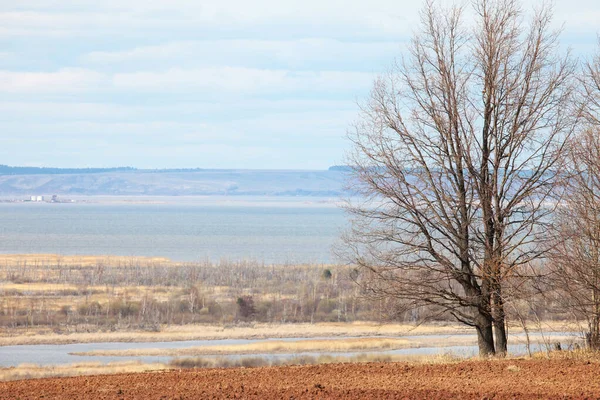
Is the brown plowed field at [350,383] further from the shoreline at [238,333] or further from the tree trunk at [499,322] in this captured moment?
the shoreline at [238,333]

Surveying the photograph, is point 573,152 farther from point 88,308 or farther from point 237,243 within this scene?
point 237,243

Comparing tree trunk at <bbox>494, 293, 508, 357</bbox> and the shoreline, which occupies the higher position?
tree trunk at <bbox>494, 293, 508, 357</bbox>

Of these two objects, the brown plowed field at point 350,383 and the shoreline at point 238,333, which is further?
the shoreline at point 238,333

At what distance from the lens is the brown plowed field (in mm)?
11344

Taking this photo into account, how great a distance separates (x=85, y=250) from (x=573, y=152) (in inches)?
4252

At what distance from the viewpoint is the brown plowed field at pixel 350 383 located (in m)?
11.3

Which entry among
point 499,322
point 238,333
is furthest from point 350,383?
point 238,333

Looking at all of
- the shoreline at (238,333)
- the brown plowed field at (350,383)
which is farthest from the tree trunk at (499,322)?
the shoreline at (238,333)

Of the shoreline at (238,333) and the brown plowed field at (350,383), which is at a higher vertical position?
the brown plowed field at (350,383)

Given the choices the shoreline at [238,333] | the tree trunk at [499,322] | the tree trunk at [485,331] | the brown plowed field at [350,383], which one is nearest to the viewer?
the brown plowed field at [350,383]

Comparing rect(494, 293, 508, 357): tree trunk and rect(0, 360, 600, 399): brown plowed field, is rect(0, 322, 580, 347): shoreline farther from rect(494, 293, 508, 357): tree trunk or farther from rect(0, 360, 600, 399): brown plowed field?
rect(0, 360, 600, 399): brown plowed field

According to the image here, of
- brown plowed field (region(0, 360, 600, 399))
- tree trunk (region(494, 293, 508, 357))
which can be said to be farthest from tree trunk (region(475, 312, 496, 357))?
brown plowed field (region(0, 360, 600, 399))

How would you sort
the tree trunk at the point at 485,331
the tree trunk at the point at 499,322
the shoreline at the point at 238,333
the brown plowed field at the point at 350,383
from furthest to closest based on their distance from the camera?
the shoreline at the point at 238,333 → the tree trunk at the point at 485,331 → the tree trunk at the point at 499,322 → the brown plowed field at the point at 350,383

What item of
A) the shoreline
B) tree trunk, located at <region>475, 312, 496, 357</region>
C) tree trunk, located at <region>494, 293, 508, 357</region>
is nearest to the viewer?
tree trunk, located at <region>494, 293, 508, 357</region>
